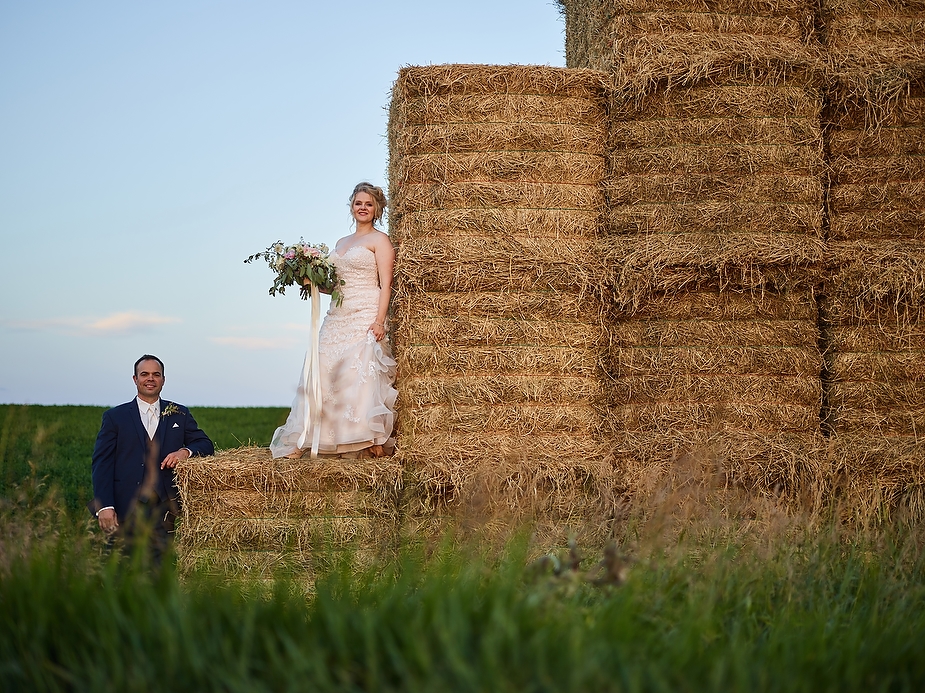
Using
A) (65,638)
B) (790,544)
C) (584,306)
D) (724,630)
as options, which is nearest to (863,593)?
(790,544)

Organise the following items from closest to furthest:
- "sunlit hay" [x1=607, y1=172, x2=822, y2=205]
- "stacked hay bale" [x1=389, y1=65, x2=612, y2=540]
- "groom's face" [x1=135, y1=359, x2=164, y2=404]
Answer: "stacked hay bale" [x1=389, y1=65, x2=612, y2=540], "groom's face" [x1=135, y1=359, x2=164, y2=404], "sunlit hay" [x1=607, y1=172, x2=822, y2=205]

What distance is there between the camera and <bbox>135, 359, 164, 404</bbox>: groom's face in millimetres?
6008

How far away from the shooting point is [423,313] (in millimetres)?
6090

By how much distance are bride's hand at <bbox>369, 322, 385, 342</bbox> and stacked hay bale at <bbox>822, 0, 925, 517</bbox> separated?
3.05 m

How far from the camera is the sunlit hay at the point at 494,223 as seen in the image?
6.13m

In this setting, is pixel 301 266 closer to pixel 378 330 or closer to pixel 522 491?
pixel 378 330

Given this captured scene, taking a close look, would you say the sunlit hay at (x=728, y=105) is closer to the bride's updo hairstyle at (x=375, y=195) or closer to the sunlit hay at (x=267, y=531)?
the bride's updo hairstyle at (x=375, y=195)

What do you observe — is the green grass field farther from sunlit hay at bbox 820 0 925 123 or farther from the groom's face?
sunlit hay at bbox 820 0 925 123

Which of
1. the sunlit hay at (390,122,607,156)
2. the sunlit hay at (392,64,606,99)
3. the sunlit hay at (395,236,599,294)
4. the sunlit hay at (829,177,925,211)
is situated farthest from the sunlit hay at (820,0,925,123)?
the sunlit hay at (395,236,599,294)

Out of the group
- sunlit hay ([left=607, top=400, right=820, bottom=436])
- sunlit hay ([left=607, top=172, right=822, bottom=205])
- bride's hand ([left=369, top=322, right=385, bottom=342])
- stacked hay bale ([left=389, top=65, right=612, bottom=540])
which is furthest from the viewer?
bride's hand ([left=369, top=322, right=385, bottom=342])

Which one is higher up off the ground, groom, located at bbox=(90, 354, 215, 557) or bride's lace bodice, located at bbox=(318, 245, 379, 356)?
bride's lace bodice, located at bbox=(318, 245, 379, 356)

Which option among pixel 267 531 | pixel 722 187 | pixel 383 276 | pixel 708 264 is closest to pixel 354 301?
pixel 383 276

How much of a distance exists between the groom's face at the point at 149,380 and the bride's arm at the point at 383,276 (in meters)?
1.46

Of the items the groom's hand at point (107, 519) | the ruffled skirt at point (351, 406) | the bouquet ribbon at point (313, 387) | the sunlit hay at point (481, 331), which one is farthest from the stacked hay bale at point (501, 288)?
the groom's hand at point (107, 519)
